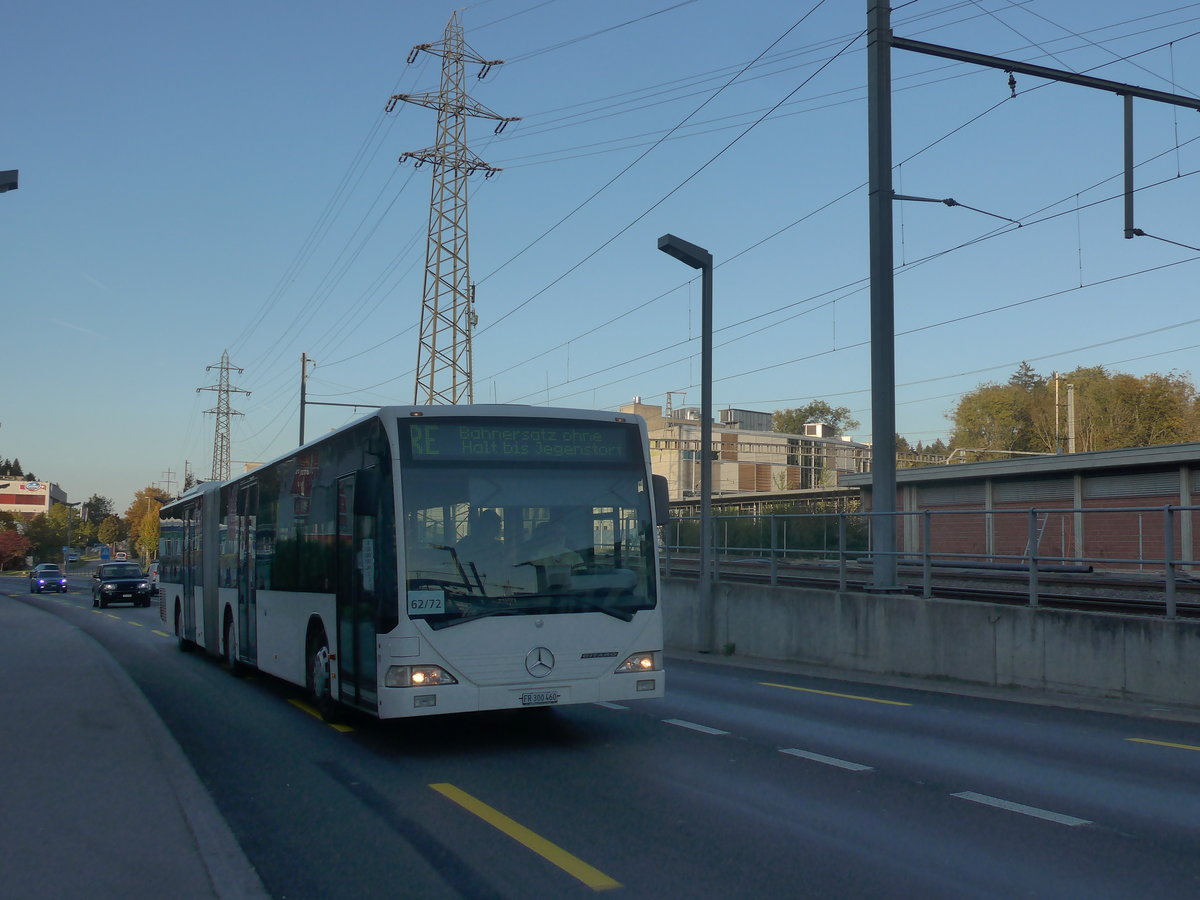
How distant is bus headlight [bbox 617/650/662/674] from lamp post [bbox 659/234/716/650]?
9.02 m

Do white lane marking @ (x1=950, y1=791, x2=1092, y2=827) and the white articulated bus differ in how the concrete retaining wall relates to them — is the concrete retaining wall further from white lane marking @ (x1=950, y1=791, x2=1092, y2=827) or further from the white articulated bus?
the white articulated bus

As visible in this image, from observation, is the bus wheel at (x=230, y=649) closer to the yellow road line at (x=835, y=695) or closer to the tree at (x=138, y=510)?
the yellow road line at (x=835, y=695)

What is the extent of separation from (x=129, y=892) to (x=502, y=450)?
16.7 ft

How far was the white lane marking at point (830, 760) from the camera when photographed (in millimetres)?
8711

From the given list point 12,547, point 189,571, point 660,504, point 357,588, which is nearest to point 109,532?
point 12,547

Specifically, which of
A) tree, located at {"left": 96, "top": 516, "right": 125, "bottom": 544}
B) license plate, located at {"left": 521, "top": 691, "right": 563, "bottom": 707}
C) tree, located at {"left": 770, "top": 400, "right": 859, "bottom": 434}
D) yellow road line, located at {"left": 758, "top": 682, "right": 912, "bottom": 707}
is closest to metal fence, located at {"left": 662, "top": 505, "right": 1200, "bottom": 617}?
yellow road line, located at {"left": 758, "top": 682, "right": 912, "bottom": 707}

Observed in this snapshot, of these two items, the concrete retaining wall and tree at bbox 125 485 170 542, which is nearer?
the concrete retaining wall

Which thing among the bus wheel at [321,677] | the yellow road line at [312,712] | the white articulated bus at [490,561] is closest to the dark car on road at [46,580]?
the yellow road line at [312,712]

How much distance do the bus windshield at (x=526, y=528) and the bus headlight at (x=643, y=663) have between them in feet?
1.15

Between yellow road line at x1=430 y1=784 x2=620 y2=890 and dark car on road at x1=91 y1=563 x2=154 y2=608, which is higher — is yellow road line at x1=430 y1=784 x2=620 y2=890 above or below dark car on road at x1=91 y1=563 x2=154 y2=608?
above

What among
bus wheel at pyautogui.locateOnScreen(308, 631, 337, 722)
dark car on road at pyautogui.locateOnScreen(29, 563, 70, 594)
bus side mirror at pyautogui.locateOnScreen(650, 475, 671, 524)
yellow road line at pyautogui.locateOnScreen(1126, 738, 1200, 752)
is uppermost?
bus side mirror at pyautogui.locateOnScreen(650, 475, 671, 524)

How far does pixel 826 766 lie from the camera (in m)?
8.80

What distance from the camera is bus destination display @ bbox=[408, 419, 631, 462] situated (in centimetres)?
986

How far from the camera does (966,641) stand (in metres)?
14.3
